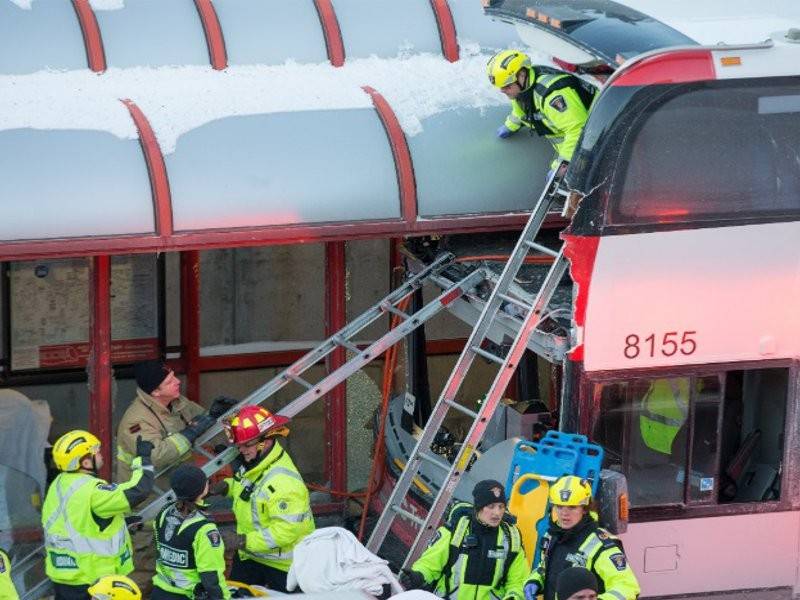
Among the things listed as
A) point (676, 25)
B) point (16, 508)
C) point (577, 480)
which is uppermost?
point (676, 25)

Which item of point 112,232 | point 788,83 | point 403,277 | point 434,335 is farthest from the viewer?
point 434,335

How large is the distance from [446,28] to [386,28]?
453mm

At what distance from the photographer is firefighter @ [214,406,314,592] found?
10750 millimetres

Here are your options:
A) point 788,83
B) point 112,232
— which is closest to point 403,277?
point 112,232

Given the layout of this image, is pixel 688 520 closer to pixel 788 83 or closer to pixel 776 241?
pixel 776 241

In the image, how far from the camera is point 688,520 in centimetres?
1062

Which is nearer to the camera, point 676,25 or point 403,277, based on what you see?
point 676,25

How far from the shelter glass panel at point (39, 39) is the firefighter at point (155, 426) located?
2195 mm

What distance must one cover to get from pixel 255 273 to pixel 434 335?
150cm

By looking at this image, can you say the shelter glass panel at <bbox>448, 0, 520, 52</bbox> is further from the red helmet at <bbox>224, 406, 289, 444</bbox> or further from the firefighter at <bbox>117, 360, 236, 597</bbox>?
the red helmet at <bbox>224, 406, 289, 444</bbox>

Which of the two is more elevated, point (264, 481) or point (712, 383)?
point (712, 383)

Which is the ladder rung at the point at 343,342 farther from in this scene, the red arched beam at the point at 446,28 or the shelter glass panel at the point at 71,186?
the red arched beam at the point at 446,28

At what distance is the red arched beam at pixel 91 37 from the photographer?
12.4 meters

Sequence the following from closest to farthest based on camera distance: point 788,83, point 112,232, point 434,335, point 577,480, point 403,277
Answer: point 577,480
point 788,83
point 112,232
point 403,277
point 434,335
